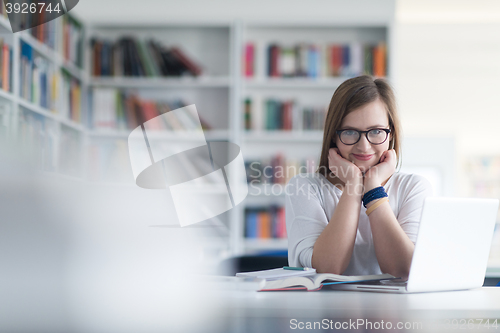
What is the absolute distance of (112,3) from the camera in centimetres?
332

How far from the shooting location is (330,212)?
1242 millimetres

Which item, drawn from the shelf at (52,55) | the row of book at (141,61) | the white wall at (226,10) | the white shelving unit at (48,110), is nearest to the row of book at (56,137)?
the white shelving unit at (48,110)

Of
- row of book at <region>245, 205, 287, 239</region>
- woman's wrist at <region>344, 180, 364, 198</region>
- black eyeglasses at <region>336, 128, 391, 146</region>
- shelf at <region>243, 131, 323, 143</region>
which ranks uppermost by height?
shelf at <region>243, 131, 323, 143</region>

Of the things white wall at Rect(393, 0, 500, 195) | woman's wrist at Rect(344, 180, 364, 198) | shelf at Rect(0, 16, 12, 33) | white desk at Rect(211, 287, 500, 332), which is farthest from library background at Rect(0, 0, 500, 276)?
white desk at Rect(211, 287, 500, 332)

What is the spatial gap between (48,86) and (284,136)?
5.07 ft

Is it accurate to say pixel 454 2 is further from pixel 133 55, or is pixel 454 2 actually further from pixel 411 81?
pixel 133 55

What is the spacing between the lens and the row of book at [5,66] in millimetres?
2207

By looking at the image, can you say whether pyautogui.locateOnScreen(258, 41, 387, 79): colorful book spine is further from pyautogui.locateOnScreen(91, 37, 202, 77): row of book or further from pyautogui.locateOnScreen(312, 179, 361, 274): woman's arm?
pyautogui.locateOnScreen(312, 179, 361, 274): woman's arm

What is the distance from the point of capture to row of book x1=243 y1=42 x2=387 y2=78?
315 centimetres

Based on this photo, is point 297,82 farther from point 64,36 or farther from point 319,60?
point 64,36

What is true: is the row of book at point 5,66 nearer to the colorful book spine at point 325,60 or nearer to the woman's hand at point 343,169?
the colorful book spine at point 325,60

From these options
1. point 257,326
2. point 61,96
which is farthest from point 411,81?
point 257,326

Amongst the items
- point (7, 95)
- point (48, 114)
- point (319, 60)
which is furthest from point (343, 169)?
point (319, 60)

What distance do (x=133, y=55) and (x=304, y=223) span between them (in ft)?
8.14
